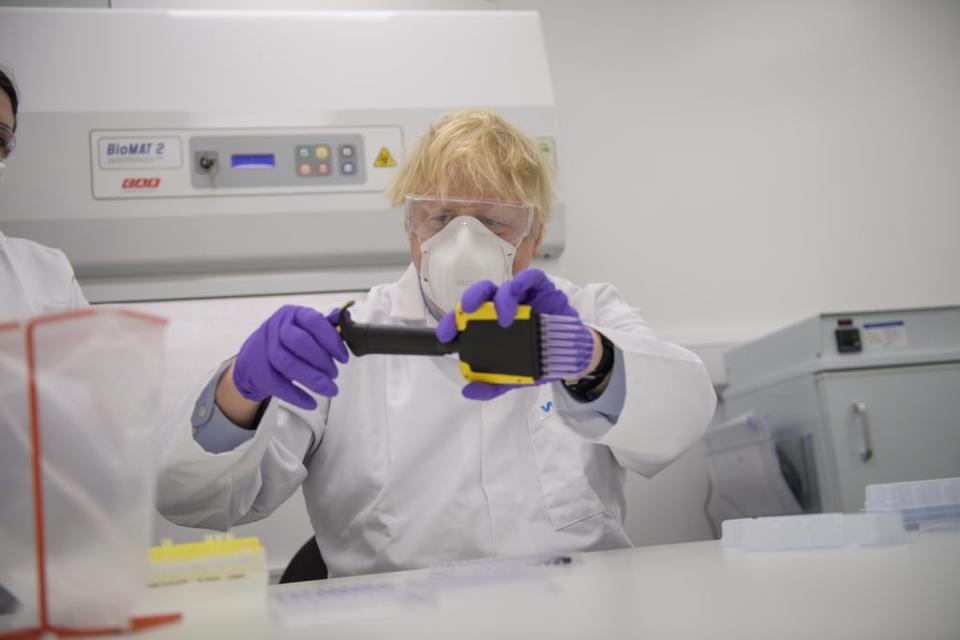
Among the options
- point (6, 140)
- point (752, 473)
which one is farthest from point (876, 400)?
point (6, 140)

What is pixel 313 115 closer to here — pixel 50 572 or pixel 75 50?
pixel 75 50

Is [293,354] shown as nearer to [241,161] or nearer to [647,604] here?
[647,604]

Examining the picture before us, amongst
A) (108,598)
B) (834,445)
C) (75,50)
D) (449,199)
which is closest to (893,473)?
(834,445)

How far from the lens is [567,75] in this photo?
2379 mm

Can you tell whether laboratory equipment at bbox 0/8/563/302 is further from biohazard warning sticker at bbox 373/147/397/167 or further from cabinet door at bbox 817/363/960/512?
cabinet door at bbox 817/363/960/512

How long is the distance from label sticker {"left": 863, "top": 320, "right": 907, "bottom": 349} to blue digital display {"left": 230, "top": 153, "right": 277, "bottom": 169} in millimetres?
1309

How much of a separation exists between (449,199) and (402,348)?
1.29 feet

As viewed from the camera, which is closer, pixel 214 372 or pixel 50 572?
pixel 50 572

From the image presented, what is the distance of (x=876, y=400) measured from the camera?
1731mm

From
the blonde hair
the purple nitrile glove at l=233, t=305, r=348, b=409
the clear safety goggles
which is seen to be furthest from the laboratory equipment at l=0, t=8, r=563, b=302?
the purple nitrile glove at l=233, t=305, r=348, b=409

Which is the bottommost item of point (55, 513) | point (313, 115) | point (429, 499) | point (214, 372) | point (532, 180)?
point (429, 499)

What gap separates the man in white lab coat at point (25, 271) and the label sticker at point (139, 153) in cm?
20

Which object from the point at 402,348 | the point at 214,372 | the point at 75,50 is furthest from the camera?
the point at 75,50

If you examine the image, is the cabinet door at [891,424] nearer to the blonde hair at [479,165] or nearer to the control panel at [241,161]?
the blonde hair at [479,165]
